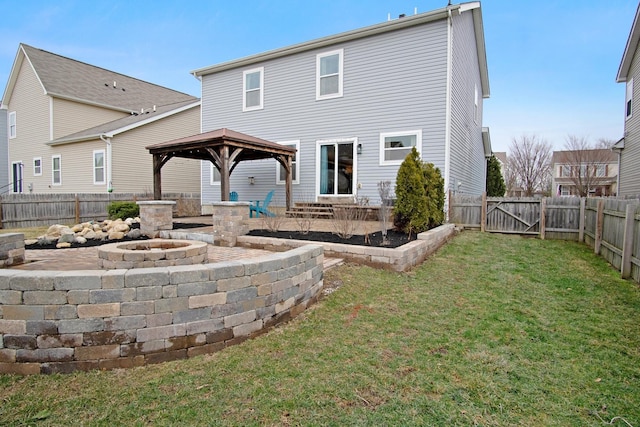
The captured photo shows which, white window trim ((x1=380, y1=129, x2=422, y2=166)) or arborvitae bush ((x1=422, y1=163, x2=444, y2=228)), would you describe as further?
white window trim ((x1=380, y1=129, x2=422, y2=166))

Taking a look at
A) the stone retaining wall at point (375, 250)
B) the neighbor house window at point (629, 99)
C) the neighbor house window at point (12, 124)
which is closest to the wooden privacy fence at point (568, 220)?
the stone retaining wall at point (375, 250)

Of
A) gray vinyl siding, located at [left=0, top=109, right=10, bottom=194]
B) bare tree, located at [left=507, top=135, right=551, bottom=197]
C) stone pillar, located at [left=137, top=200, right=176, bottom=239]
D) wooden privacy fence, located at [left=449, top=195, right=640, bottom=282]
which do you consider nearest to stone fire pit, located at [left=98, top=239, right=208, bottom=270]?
stone pillar, located at [left=137, top=200, right=176, bottom=239]

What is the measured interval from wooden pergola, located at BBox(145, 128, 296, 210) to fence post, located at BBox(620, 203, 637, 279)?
8140mm

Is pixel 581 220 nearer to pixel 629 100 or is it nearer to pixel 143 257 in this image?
pixel 629 100

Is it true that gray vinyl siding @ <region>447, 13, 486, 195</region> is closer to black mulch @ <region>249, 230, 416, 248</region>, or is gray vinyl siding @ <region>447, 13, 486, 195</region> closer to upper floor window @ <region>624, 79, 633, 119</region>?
black mulch @ <region>249, 230, 416, 248</region>

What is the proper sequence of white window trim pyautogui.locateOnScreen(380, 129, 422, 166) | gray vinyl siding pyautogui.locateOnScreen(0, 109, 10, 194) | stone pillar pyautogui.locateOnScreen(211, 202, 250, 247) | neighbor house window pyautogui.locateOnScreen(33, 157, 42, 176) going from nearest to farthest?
1. stone pillar pyautogui.locateOnScreen(211, 202, 250, 247)
2. white window trim pyautogui.locateOnScreen(380, 129, 422, 166)
3. neighbor house window pyautogui.locateOnScreen(33, 157, 42, 176)
4. gray vinyl siding pyautogui.locateOnScreen(0, 109, 10, 194)

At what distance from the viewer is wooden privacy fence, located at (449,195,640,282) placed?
5398 millimetres

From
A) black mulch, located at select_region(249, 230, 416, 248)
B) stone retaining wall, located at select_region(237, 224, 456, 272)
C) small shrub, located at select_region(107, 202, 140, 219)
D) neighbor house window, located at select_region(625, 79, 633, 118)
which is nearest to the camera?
stone retaining wall, located at select_region(237, 224, 456, 272)

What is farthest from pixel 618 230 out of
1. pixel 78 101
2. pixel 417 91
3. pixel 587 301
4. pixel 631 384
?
pixel 78 101

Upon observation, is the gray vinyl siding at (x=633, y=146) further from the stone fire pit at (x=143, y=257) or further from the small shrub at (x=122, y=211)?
the small shrub at (x=122, y=211)

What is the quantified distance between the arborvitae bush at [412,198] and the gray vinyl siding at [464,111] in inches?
115

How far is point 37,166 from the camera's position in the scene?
18750mm

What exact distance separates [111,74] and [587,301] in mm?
25384

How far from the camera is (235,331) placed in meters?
3.18
